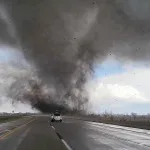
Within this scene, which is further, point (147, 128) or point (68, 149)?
point (147, 128)

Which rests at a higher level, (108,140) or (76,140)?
(108,140)

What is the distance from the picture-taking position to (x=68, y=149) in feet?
59.4

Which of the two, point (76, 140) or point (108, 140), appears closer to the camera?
point (108, 140)

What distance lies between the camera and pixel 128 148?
18.7 metres

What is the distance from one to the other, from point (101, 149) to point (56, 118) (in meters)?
48.4

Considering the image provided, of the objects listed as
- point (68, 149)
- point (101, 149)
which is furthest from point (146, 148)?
point (68, 149)

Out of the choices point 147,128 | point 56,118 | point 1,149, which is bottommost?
point 1,149

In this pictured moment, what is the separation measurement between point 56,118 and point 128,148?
1888 inches

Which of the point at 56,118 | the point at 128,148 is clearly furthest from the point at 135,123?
the point at 128,148

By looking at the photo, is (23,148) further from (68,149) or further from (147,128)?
(147,128)

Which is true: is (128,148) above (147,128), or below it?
below

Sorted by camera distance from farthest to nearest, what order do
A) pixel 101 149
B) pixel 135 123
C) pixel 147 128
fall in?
pixel 135 123 → pixel 147 128 → pixel 101 149

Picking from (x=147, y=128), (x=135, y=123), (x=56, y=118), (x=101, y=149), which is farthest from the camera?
(x=56, y=118)

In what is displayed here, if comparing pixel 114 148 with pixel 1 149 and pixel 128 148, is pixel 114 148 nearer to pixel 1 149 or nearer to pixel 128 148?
pixel 128 148
